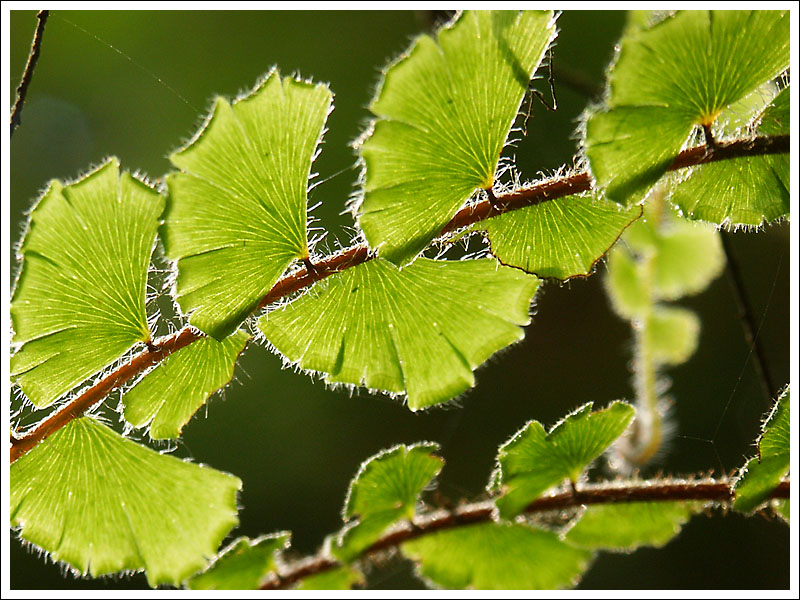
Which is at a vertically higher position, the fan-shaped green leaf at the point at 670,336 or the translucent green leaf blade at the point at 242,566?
the translucent green leaf blade at the point at 242,566

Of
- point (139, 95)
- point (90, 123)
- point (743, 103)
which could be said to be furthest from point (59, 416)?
point (139, 95)

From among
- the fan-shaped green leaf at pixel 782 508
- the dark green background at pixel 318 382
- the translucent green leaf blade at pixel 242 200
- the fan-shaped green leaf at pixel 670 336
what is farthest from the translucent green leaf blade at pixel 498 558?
the dark green background at pixel 318 382

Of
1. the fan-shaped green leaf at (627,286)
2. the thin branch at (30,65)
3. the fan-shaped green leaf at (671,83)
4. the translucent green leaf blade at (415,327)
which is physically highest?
the thin branch at (30,65)

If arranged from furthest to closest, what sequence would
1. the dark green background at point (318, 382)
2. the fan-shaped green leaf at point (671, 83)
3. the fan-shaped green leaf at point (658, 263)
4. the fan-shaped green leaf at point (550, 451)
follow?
1. the dark green background at point (318, 382)
2. the fan-shaped green leaf at point (658, 263)
3. the fan-shaped green leaf at point (550, 451)
4. the fan-shaped green leaf at point (671, 83)

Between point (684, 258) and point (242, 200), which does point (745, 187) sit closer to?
point (242, 200)

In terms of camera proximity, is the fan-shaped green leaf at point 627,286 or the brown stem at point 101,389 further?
the fan-shaped green leaf at point 627,286

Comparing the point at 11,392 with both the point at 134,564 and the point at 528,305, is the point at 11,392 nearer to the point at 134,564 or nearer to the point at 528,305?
the point at 134,564

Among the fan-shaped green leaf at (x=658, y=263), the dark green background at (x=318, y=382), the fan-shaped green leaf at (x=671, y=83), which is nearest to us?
the fan-shaped green leaf at (x=671, y=83)

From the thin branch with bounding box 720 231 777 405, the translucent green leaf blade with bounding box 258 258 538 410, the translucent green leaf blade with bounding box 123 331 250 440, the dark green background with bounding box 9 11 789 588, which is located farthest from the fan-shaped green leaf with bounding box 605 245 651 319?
the translucent green leaf blade with bounding box 123 331 250 440

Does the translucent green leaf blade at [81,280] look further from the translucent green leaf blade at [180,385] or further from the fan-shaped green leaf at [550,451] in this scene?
the fan-shaped green leaf at [550,451]
